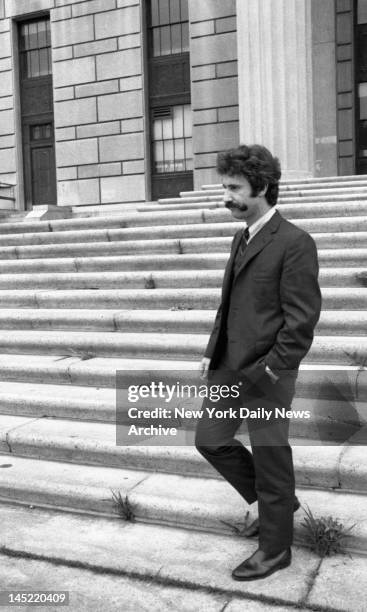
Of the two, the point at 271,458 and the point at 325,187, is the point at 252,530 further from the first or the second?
the point at 325,187

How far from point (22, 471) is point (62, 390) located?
3.79 feet

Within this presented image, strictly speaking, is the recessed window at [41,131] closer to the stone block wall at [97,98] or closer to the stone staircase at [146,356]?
the stone block wall at [97,98]

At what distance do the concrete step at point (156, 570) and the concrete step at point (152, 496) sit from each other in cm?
8

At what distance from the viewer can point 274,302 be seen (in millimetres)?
3119

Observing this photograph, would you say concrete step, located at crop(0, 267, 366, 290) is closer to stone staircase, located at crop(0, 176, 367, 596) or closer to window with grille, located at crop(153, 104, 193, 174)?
stone staircase, located at crop(0, 176, 367, 596)

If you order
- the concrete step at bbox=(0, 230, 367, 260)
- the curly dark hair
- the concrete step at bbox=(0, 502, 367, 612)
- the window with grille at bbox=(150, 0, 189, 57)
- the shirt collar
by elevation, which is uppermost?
the window with grille at bbox=(150, 0, 189, 57)

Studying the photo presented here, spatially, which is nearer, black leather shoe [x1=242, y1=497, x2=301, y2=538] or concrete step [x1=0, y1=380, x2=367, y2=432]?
black leather shoe [x1=242, y1=497, x2=301, y2=538]

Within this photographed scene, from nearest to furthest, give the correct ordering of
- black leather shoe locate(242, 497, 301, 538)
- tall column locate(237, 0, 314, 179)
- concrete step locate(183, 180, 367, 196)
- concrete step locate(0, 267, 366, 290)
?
black leather shoe locate(242, 497, 301, 538), concrete step locate(0, 267, 366, 290), concrete step locate(183, 180, 367, 196), tall column locate(237, 0, 314, 179)

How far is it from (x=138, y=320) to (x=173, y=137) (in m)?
11.9

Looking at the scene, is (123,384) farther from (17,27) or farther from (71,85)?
(17,27)

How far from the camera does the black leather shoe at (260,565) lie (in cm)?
324

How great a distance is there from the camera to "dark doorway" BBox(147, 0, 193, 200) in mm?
17203

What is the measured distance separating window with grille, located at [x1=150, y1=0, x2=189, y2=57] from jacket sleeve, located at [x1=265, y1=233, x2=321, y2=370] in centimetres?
1549

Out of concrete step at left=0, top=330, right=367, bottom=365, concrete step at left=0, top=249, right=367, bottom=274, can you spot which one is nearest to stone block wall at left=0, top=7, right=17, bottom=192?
concrete step at left=0, top=249, right=367, bottom=274
